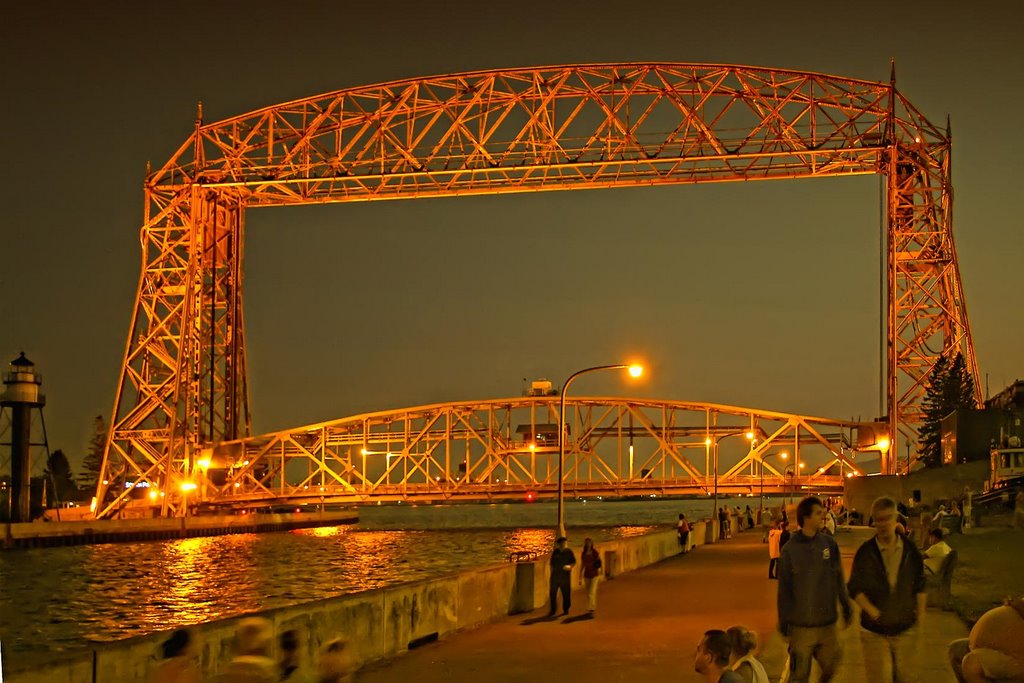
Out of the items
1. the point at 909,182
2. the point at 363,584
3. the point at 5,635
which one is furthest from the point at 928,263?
the point at 5,635

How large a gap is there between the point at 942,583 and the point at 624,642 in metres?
4.29

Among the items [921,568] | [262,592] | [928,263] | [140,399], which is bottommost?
[262,592]

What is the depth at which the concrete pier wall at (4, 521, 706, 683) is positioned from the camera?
1069 centimetres

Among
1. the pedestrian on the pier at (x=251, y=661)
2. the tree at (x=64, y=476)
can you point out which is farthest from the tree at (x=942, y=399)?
the tree at (x=64, y=476)

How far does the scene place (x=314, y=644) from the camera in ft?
46.3

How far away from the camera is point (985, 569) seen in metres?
23.4

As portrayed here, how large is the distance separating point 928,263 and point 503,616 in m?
48.4

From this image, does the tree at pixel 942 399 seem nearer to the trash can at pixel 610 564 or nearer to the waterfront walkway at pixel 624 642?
the trash can at pixel 610 564

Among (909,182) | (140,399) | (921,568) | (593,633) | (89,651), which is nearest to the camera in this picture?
(921,568)

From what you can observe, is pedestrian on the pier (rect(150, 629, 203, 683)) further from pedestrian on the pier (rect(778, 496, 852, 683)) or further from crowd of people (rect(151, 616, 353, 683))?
pedestrian on the pier (rect(778, 496, 852, 683))

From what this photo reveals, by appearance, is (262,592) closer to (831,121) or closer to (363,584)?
(363,584)

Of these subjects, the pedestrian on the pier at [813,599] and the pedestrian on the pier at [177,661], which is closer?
the pedestrian on the pier at [813,599]

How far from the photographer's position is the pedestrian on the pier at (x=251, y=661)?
30.7 ft

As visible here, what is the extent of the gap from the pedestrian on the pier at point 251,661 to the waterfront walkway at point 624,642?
4.04 metres
